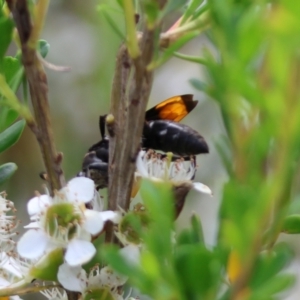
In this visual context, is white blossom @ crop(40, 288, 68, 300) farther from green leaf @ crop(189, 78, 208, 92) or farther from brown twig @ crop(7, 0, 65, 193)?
green leaf @ crop(189, 78, 208, 92)

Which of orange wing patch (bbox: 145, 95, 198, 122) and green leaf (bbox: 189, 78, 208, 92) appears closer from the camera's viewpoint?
green leaf (bbox: 189, 78, 208, 92)

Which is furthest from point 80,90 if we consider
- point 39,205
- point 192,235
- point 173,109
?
point 192,235

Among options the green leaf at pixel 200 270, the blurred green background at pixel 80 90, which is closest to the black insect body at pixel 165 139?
the green leaf at pixel 200 270

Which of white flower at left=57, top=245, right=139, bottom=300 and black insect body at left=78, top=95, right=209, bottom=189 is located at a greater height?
black insect body at left=78, top=95, right=209, bottom=189

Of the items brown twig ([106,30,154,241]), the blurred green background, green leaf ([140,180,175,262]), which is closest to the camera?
green leaf ([140,180,175,262])

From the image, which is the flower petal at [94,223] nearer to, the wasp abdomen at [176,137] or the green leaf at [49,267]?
the green leaf at [49,267]

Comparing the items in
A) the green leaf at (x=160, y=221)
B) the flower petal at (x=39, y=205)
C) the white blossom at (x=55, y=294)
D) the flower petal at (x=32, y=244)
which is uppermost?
the green leaf at (x=160, y=221)

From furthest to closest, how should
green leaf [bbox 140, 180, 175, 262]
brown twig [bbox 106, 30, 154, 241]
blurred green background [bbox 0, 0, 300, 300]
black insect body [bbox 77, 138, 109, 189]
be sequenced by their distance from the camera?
1. blurred green background [bbox 0, 0, 300, 300]
2. black insect body [bbox 77, 138, 109, 189]
3. brown twig [bbox 106, 30, 154, 241]
4. green leaf [bbox 140, 180, 175, 262]

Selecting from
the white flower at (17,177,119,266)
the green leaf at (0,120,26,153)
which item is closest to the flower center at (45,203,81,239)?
the white flower at (17,177,119,266)
